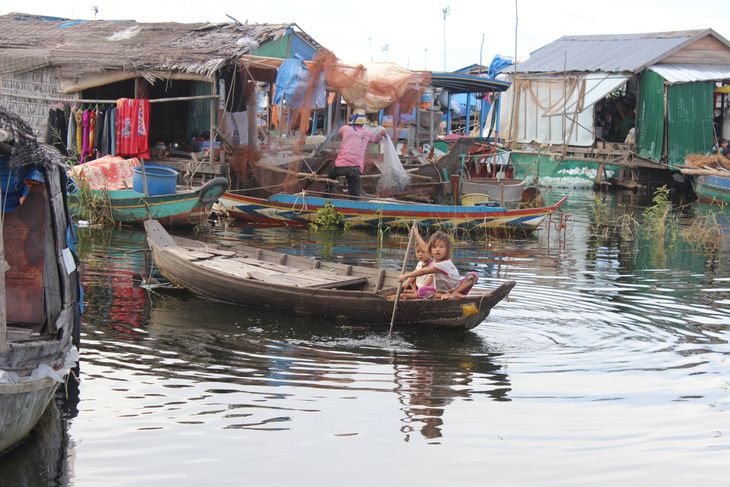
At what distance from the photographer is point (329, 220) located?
13.9 metres

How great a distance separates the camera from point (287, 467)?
14.7 ft

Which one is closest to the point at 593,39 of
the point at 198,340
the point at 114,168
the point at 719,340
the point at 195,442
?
the point at 114,168

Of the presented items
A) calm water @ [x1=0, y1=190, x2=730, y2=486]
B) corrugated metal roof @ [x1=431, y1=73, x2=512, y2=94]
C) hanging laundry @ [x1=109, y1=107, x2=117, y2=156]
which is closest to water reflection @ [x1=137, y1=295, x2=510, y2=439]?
calm water @ [x1=0, y1=190, x2=730, y2=486]

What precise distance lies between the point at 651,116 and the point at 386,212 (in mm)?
11960

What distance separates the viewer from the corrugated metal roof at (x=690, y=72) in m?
21.5

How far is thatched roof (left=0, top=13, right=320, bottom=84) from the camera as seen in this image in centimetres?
1453

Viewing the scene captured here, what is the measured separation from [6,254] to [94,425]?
1.48 meters

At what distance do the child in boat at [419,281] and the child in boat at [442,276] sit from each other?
0.06m

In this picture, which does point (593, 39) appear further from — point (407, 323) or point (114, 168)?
point (407, 323)

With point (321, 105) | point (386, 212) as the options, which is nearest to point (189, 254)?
point (386, 212)

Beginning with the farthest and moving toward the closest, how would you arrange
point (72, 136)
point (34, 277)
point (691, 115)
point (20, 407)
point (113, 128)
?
point (691, 115)
point (72, 136)
point (113, 128)
point (34, 277)
point (20, 407)

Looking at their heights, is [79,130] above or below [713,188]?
above

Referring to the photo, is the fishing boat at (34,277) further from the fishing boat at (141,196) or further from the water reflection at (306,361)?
the fishing boat at (141,196)

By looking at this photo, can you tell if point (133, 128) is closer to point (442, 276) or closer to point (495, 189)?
point (495, 189)
